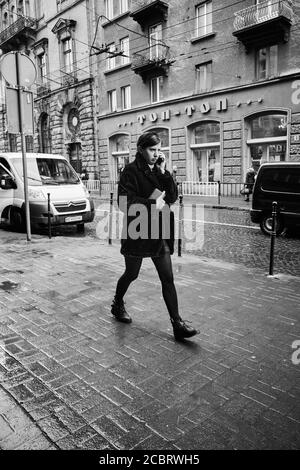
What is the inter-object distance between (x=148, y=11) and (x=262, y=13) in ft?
26.6

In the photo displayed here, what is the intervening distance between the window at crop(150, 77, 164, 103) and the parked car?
16.1 metres

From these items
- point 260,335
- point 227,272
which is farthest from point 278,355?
point 227,272

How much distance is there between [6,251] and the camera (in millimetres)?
7273

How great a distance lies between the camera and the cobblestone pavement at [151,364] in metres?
2.27

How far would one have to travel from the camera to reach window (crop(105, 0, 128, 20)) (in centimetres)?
2594

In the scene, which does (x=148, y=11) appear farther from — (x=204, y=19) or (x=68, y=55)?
(x=68, y=55)

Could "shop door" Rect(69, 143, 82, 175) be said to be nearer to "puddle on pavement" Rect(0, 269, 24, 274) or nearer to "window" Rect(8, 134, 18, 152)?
"window" Rect(8, 134, 18, 152)

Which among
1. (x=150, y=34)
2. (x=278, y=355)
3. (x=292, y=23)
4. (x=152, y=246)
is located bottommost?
(x=278, y=355)

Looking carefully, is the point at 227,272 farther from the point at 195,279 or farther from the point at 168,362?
the point at 168,362

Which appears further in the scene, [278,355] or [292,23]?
[292,23]

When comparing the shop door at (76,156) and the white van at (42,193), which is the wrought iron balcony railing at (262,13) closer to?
the white van at (42,193)

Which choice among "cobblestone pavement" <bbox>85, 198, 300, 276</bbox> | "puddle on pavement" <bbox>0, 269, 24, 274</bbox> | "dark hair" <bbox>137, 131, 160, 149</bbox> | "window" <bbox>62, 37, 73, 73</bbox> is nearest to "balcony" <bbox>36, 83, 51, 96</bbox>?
"window" <bbox>62, 37, 73, 73</bbox>

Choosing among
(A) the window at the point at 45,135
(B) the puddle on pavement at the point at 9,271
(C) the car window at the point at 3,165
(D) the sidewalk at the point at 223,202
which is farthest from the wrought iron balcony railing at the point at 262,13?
(A) the window at the point at 45,135

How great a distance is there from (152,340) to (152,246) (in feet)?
2.81
